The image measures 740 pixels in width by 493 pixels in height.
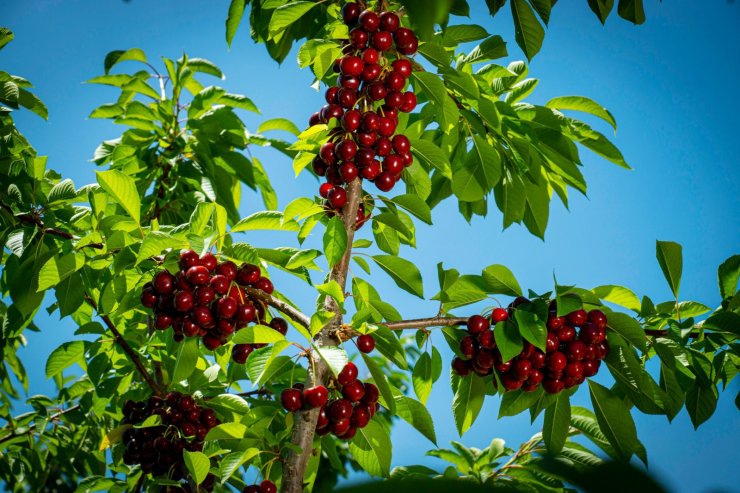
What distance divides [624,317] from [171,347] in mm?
1102

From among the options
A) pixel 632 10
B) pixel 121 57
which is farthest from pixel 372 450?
pixel 121 57

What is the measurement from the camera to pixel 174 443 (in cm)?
181

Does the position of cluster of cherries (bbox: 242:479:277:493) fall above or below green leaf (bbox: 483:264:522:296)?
below

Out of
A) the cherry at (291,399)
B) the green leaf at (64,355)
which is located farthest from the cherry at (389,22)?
the green leaf at (64,355)

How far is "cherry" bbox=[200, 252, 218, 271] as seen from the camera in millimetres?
1434

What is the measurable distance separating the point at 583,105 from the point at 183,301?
1.16 m

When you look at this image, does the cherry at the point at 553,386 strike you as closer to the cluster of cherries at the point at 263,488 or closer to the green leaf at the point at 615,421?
the green leaf at the point at 615,421

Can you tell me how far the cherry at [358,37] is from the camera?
1512mm

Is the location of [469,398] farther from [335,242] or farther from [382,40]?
[382,40]

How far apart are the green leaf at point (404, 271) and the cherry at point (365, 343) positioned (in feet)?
0.54

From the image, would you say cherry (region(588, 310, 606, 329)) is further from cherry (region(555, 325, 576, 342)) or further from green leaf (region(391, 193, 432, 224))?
green leaf (region(391, 193, 432, 224))

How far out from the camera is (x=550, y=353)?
1482 millimetres

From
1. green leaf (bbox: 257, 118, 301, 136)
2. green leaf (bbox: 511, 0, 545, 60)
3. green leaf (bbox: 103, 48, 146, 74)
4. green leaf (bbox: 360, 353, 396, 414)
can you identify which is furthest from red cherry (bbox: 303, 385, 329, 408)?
green leaf (bbox: 103, 48, 146, 74)

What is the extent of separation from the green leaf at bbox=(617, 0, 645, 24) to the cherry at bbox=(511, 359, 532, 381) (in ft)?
2.87
